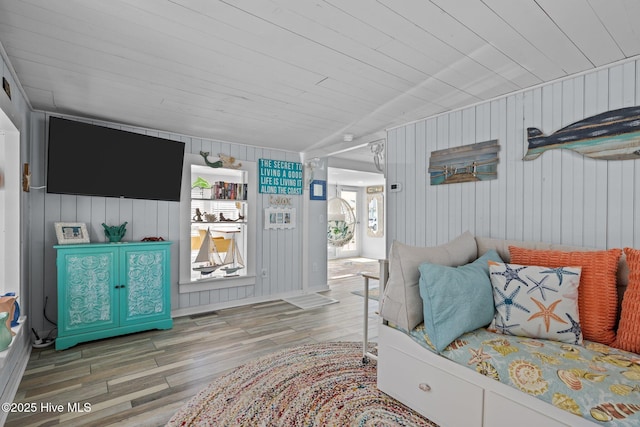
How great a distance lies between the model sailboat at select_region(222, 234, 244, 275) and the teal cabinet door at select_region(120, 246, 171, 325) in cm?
93

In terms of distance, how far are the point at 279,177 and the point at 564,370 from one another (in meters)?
3.82

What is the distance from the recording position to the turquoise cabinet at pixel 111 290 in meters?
2.89

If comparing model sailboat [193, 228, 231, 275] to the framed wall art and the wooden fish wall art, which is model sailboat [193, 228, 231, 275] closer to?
the framed wall art

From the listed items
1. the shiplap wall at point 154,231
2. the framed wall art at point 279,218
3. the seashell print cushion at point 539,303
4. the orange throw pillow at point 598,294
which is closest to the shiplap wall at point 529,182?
the orange throw pillow at point 598,294

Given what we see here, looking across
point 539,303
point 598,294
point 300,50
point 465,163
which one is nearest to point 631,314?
point 598,294

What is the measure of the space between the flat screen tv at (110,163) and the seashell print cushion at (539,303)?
128 inches

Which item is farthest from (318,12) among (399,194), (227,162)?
(227,162)

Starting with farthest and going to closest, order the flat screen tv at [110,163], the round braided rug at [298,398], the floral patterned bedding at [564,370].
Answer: the flat screen tv at [110,163] < the round braided rug at [298,398] < the floral patterned bedding at [564,370]

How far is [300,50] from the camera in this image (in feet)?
6.23

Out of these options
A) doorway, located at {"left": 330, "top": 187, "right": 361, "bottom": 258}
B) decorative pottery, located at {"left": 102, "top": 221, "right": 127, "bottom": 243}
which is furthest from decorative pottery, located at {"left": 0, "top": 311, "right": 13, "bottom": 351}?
doorway, located at {"left": 330, "top": 187, "right": 361, "bottom": 258}

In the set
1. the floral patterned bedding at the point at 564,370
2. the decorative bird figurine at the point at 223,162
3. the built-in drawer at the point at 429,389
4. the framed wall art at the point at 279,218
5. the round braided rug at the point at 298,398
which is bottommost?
the round braided rug at the point at 298,398

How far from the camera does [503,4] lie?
1489mm

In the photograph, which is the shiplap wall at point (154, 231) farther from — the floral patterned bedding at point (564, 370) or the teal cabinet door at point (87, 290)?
the floral patterned bedding at point (564, 370)

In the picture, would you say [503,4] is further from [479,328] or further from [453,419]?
[453,419]
